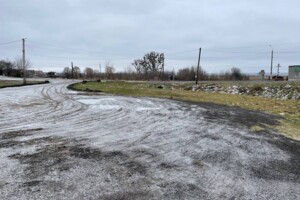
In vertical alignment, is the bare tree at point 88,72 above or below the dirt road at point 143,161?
above

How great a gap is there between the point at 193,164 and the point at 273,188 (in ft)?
4.80

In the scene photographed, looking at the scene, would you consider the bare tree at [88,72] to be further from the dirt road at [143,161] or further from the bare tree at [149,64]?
the dirt road at [143,161]

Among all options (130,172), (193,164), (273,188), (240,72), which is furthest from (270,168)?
(240,72)

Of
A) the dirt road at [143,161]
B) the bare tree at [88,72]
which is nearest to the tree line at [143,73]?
the bare tree at [88,72]

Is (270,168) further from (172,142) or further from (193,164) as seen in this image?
(172,142)

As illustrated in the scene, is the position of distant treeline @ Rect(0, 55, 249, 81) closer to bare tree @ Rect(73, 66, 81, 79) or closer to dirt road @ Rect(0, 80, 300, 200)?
bare tree @ Rect(73, 66, 81, 79)

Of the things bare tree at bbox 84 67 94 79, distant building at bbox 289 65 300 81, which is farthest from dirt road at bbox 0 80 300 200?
bare tree at bbox 84 67 94 79

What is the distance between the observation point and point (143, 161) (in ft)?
18.0

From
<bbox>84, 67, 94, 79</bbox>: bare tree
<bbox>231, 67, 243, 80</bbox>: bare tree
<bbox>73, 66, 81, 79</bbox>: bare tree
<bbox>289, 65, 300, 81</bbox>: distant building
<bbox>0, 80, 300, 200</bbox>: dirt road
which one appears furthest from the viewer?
<bbox>73, 66, 81, 79</bbox>: bare tree

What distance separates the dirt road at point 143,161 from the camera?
4.18 m

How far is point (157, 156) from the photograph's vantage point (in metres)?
5.86

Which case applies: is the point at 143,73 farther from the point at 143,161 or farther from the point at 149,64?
the point at 143,161

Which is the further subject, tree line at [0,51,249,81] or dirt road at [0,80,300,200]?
tree line at [0,51,249,81]

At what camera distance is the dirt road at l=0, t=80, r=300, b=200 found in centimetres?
418
